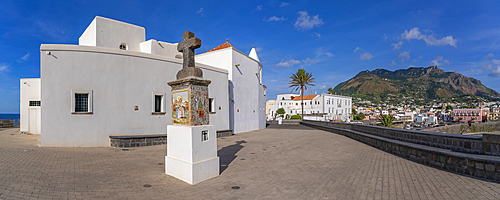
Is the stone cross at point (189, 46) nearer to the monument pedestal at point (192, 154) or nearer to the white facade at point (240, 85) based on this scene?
the monument pedestal at point (192, 154)

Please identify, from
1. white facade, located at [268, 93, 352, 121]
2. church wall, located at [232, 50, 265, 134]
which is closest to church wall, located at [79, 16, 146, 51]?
church wall, located at [232, 50, 265, 134]

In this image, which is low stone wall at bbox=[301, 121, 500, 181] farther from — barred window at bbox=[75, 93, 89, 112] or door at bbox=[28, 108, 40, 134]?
door at bbox=[28, 108, 40, 134]

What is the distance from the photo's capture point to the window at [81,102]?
10.7m

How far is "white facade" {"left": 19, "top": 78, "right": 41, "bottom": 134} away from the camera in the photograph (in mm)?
15852

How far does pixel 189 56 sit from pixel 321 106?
6128 cm

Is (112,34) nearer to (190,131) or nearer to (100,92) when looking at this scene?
(100,92)

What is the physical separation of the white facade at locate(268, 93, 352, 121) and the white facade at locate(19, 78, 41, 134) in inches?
2096

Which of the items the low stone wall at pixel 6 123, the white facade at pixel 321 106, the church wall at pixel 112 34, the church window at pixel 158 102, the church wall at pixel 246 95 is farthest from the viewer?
the white facade at pixel 321 106

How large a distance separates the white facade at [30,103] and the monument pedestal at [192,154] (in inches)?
622

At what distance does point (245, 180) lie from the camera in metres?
5.98

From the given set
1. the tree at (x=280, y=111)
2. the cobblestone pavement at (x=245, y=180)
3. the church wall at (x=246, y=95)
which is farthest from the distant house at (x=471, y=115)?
the cobblestone pavement at (x=245, y=180)

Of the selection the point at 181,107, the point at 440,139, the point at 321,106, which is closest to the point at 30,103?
the point at 181,107

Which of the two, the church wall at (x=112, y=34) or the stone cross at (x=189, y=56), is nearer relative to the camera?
the stone cross at (x=189, y=56)

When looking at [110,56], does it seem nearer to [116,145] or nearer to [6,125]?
[116,145]
